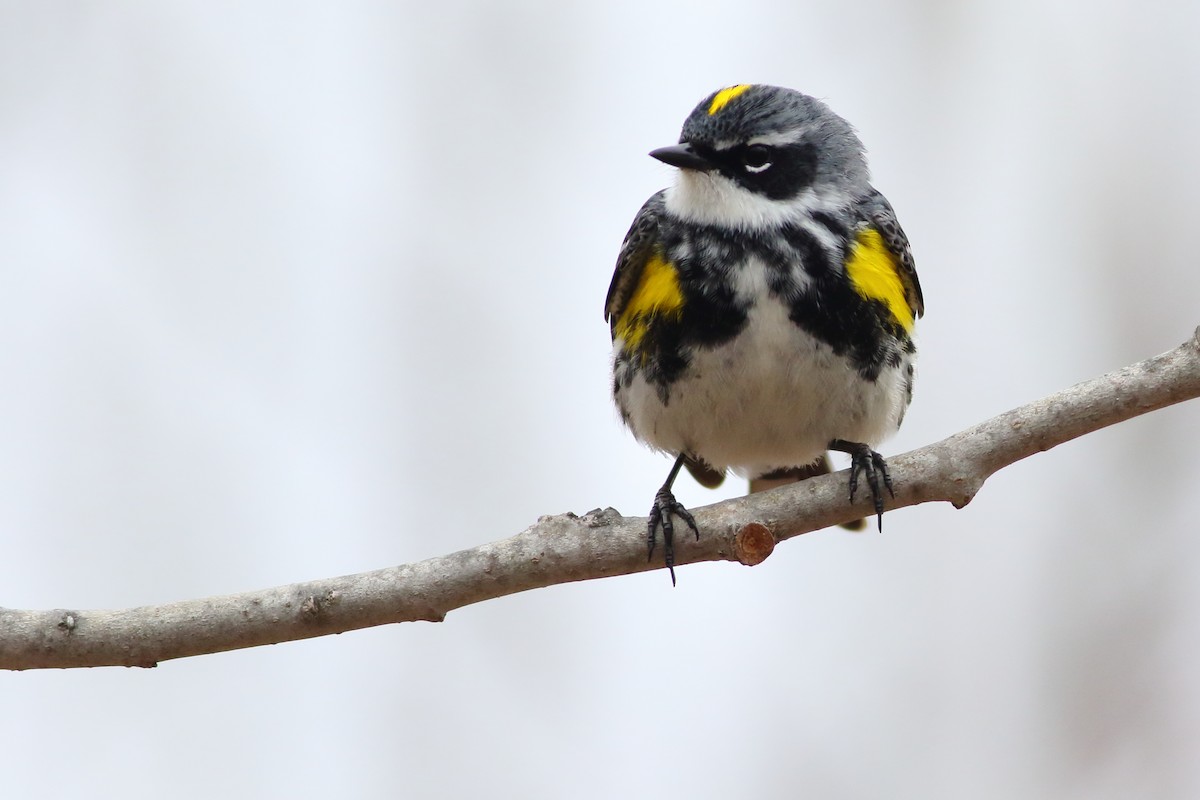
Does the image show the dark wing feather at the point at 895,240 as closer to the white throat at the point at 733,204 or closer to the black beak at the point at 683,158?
the white throat at the point at 733,204

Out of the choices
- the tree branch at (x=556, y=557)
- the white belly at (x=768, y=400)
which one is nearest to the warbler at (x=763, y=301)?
the white belly at (x=768, y=400)

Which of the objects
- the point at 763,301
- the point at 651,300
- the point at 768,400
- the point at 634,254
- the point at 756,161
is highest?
the point at 756,161

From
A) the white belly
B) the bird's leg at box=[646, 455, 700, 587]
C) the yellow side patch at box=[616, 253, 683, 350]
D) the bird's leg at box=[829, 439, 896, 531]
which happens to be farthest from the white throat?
the bird's leg at box=[646, 455, 700, 587]

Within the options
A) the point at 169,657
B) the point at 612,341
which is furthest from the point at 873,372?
the point at 169,657

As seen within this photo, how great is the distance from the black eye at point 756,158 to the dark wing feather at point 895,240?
52 centimetres

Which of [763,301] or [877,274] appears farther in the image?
[877,274]

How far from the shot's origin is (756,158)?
553cm

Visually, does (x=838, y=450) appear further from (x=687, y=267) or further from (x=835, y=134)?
(x=835, y=134)

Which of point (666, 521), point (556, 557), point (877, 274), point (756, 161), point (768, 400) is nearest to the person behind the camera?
point (556, 557)

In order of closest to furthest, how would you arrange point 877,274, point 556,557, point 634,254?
point 556,557, point 877,274, point 634,254

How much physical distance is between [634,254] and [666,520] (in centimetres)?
146

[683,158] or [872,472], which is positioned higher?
[683,158]

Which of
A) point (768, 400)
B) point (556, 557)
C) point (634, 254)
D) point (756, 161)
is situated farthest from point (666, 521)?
point (756, 161)

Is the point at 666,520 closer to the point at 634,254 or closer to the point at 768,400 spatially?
the point at 768,400
